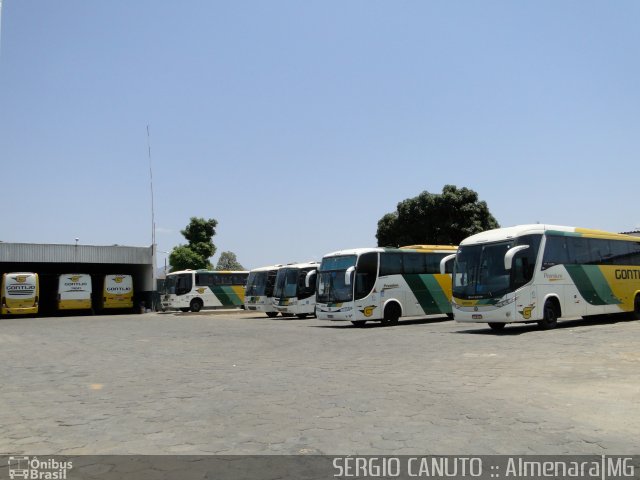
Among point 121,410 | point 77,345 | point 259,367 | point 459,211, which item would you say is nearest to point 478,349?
point 259,367

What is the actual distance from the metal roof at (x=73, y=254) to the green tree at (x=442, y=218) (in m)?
20.4

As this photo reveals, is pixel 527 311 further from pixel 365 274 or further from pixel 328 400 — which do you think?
pixel 328 400

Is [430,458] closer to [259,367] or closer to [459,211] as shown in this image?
[259,367]

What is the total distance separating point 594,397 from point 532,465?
3.42 metres

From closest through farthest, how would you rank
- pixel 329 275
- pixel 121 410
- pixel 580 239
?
pixel 121 410 < pixel 580 239 < pixel 329 275

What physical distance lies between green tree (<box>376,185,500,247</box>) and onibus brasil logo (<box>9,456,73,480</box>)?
42434mm

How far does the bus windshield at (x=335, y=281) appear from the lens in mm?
23469

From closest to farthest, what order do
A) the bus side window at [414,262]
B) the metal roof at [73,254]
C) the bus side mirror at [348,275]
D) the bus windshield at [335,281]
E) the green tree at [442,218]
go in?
the bus side mirror at [348,275], the bus windshield at [335,281], the bus side window at [414,262], the metal roof at [73,254], the green tree at [442,218]

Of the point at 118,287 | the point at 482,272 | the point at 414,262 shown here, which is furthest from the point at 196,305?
the point at 482,272

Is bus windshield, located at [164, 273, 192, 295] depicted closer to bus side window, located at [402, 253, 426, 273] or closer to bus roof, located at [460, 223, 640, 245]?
bus side window, located at [402, 253, 426, 273]

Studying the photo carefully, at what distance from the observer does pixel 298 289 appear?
31734mm

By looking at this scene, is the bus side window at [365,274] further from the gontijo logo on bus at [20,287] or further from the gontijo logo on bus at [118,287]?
the gontijo logo on bus at [118,287]

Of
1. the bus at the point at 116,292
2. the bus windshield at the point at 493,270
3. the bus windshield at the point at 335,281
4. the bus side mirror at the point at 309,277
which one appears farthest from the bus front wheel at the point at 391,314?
the bus at the point at 116,292

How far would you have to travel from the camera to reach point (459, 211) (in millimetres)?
46625
